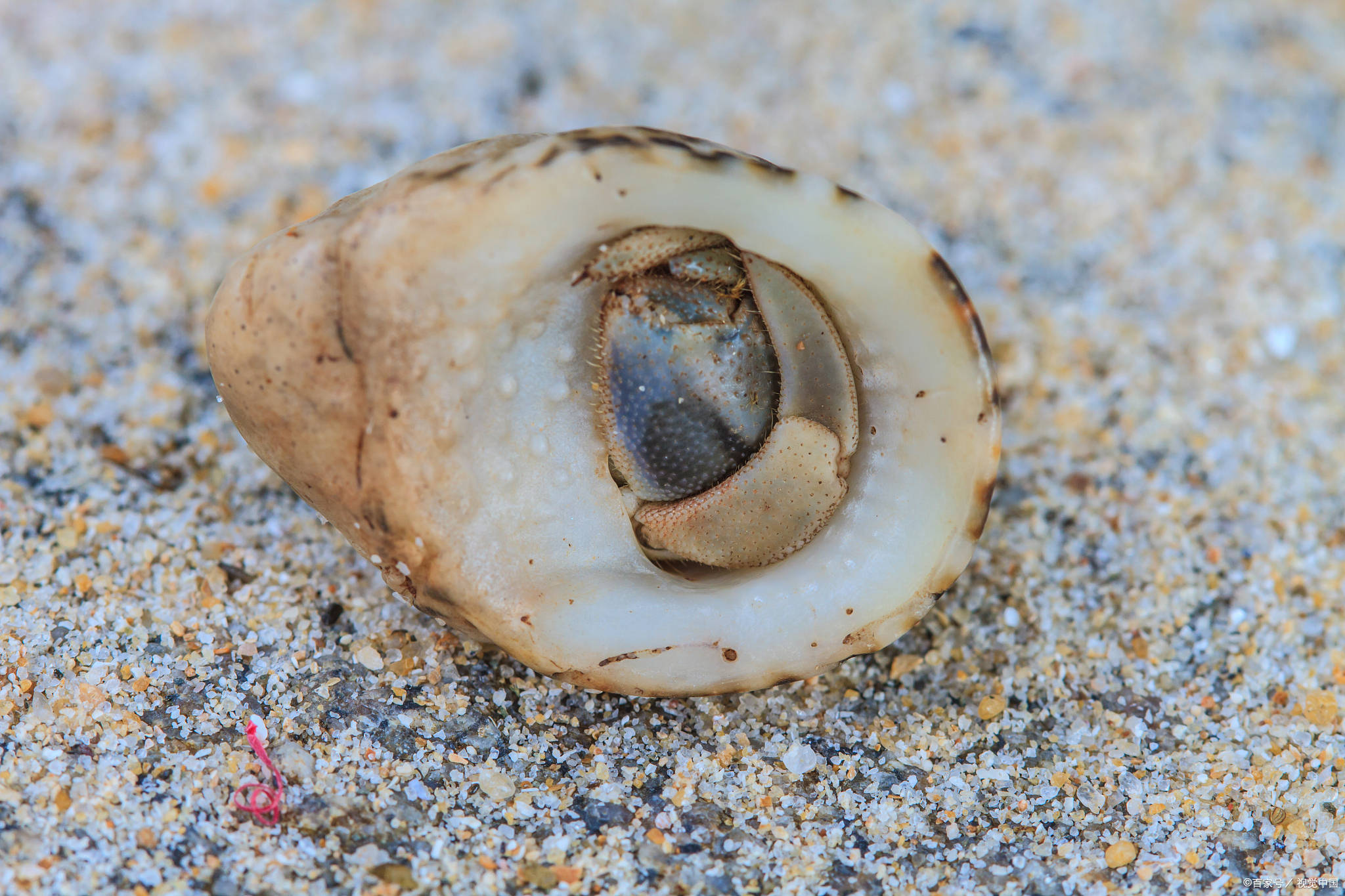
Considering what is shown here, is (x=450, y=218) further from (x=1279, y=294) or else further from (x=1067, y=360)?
(x=1279, y=294)

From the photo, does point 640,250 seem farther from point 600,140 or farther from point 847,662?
point 847,662

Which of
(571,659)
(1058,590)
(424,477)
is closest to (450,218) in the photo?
(424,477)

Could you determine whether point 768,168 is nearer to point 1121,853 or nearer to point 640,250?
point 640,250

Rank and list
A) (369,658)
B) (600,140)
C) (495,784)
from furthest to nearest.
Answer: (369,658) → (495,784) → (600,140)

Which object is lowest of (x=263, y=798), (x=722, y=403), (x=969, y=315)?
(x=263, y=798)

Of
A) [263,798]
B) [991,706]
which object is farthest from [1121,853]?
[263,798]

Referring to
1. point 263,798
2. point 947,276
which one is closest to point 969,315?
point 947,276

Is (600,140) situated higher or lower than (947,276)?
higher

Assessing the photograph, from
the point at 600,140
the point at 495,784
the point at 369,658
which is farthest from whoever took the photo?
the point at 369,658

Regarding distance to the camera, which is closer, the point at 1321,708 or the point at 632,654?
the point at 632,654
